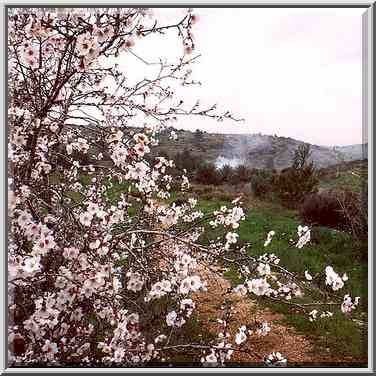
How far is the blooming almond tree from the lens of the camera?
267 centimetres

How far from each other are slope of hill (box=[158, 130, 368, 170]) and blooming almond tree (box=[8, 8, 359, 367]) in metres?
0.13

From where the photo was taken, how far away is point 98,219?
2.85m

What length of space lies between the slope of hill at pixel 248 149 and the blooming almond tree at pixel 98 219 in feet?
0.44

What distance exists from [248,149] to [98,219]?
37.0 inches

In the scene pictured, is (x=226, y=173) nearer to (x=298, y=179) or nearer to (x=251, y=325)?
(x=298, y=179)

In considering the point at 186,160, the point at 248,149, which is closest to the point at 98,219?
the point at 186,160

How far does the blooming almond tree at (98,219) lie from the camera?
2670 millimetres

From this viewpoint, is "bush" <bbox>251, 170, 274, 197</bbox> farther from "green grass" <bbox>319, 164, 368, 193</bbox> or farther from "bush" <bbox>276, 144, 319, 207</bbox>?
"green grass" <bbox>319, 164, 368, 193</bbox>

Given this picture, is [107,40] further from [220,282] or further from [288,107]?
[220,282]

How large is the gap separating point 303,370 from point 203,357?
0.52 m

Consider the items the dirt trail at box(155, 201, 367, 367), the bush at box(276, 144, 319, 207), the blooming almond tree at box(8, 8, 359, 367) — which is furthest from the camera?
the bush at box(276, 144, 319, 207)

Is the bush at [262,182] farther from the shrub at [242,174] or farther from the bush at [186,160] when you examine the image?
the bush at [186,160]

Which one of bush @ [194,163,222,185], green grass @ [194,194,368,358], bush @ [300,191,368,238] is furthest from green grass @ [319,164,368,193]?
bush @ [194,163,222,185]

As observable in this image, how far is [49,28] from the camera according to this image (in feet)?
8.96
